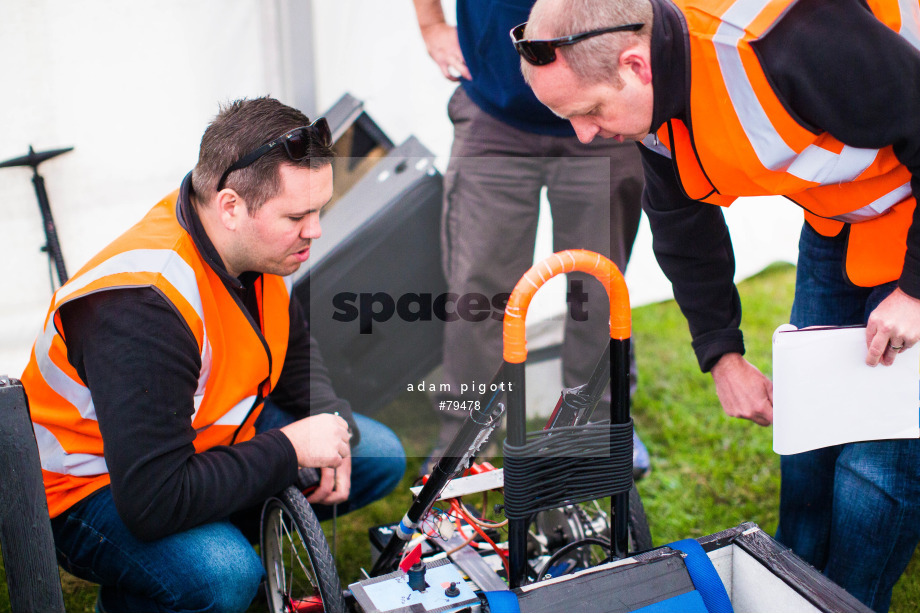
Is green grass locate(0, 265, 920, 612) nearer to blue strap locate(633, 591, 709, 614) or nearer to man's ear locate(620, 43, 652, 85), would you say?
blue strap locate(633, 591, 709, 614)

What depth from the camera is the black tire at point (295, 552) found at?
1.50 metres

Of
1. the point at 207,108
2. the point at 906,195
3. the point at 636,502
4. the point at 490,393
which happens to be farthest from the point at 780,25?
the point at 207,108

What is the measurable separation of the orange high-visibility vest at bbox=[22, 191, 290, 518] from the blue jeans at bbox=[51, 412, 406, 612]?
0.23 feet

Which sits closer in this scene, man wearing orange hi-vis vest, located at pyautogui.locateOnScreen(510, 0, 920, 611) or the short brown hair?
man wearing orange hi-vis vest, located at pyautogui.locateOnScreen(510, 0, 920, 611)

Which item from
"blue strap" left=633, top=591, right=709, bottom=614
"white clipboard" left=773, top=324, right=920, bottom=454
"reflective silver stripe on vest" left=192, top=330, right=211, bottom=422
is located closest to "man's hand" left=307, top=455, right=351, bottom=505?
"reflective silver stripe on vest" left=192, top=330, right=211, bottom=422

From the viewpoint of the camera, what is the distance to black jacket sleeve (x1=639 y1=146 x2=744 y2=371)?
1.74m

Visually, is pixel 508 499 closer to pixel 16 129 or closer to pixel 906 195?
pixel 906 195

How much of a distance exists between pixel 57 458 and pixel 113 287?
1.50ft

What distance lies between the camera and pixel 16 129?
2.31 meters

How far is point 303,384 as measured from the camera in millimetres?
2107

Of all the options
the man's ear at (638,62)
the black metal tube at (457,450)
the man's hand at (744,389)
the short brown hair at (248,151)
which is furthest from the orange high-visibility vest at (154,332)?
the man's hand at (744,389)

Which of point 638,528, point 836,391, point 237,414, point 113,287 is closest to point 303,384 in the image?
point 237,414

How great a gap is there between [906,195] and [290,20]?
208 centimetres

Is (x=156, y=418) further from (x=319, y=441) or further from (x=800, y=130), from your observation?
(x=800, y=130)
